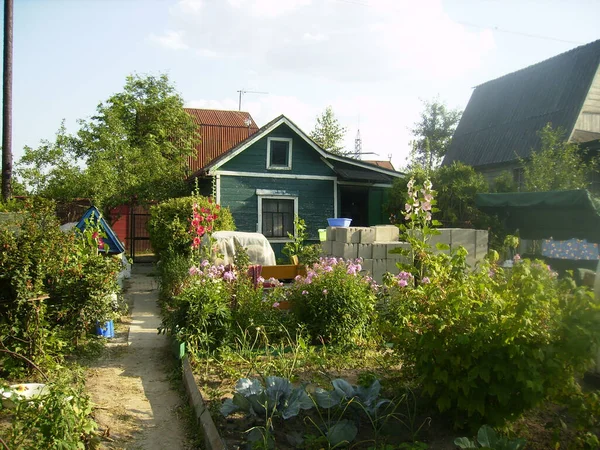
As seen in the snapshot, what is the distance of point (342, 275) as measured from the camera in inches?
267

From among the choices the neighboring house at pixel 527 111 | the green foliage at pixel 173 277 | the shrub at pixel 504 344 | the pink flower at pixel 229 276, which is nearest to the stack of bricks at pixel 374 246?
the pink flower at pixel 229 276

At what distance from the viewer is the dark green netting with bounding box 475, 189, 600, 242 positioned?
11180 millimetres

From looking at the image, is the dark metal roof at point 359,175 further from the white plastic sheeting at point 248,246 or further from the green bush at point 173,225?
the white plastic sheeting at point 248,246

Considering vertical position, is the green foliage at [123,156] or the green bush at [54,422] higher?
the green foliage at [123,156]

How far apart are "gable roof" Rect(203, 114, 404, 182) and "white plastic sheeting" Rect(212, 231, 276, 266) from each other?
6193 mm

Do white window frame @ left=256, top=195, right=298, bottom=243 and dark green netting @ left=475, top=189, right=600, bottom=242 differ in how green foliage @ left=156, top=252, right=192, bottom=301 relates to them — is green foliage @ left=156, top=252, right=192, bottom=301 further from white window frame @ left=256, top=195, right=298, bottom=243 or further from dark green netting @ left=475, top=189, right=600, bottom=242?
dark green netting @ left=475, top=189, right=600, bottom=242

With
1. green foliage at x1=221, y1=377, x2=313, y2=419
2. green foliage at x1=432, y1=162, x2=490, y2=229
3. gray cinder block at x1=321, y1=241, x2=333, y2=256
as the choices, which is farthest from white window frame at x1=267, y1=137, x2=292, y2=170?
green foliage at x1=221, y1=377, x2=313, y2=419

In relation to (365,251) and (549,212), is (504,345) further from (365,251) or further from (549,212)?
(549,212)

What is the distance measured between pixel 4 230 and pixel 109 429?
2.55 m

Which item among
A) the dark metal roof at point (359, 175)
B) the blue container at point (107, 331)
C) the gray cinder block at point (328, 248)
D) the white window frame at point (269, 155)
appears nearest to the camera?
the blue container at point (107, 331)

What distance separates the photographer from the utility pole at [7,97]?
39.4 feet

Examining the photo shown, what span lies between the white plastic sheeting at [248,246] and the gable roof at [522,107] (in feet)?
49.1

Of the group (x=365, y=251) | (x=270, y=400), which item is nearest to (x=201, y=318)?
(x=270, y=400)

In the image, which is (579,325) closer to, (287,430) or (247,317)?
(287,430)
